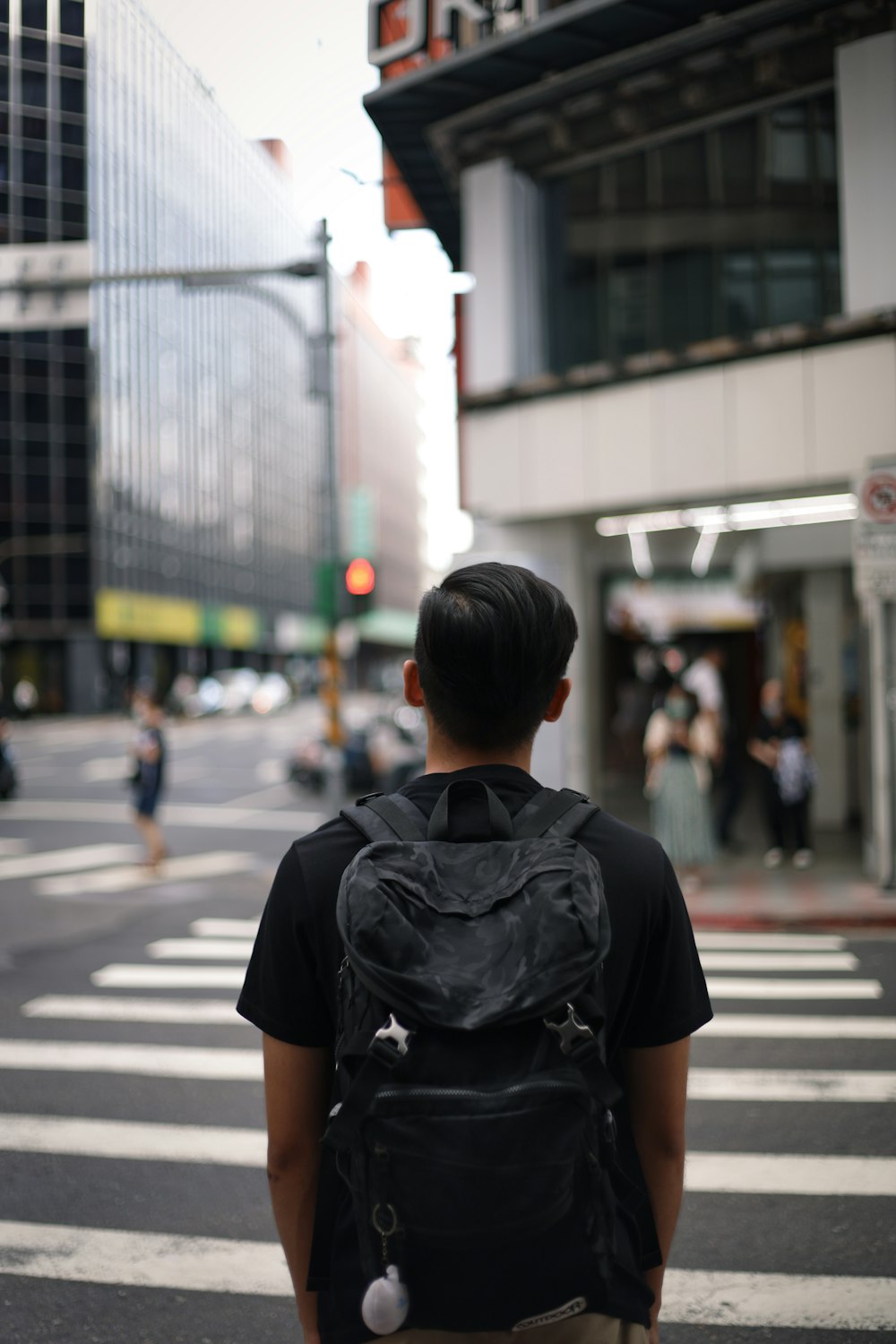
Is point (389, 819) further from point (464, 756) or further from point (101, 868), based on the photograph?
point (101, 868)

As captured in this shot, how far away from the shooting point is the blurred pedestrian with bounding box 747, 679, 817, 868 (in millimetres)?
12742

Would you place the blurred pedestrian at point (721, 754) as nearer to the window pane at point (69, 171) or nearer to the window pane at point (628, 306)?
the window pane at point (628, 306)

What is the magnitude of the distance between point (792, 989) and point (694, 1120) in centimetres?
264

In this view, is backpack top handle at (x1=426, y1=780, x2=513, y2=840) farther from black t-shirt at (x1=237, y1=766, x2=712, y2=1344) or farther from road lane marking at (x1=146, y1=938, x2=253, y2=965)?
road lane marking at (x1=146, y1=938, x2=253, y2=965)

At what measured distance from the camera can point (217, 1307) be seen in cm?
382

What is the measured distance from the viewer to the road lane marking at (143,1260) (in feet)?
13.1

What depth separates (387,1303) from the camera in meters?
1.51

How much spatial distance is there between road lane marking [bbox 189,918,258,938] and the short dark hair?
28.3 feet

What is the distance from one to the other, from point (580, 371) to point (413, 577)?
13190 centimetres

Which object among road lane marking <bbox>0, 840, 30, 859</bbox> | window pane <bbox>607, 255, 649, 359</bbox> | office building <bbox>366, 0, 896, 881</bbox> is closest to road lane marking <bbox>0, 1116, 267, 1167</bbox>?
office building <bbox>366, 0, 896, 881</bbox>

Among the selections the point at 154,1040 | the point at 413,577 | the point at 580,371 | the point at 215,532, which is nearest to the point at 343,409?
the point at 215,532

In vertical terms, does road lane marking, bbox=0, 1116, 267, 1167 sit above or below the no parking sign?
below

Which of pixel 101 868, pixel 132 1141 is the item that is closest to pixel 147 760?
pixel 101 868

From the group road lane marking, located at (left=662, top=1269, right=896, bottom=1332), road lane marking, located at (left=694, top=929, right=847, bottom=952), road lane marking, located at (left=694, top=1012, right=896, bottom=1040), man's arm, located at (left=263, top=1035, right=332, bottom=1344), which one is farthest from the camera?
road lane marking, located at (left=694, top=929, right=847, bottom=952)
